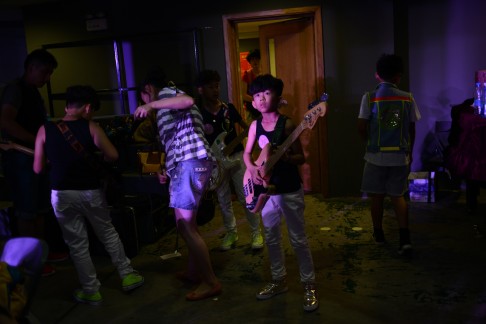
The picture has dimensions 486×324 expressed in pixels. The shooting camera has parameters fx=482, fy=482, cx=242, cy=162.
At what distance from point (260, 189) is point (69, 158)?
1.31m

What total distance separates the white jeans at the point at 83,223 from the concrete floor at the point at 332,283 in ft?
0.90

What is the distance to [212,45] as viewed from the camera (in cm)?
586

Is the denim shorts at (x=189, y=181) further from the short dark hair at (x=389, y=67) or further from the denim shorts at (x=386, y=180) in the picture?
the short dark hair at (x=389, y=67)

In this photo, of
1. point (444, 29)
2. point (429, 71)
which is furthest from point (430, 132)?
point (444, 29)

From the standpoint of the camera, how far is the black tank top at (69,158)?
325cm

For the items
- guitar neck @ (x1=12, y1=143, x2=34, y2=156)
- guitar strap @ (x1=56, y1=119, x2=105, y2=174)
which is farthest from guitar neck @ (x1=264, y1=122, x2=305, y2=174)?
→ guitar neck @ (x1=12, y1=143, x2=34, y2=156)

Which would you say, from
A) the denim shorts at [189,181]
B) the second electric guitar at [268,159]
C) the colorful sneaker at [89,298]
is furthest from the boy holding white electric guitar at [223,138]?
the colorful sneaker at [89,298]

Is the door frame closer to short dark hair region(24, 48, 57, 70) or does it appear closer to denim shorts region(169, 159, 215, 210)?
→ short dark hair region(24, 48, 57, 70)

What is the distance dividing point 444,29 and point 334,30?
136 cm

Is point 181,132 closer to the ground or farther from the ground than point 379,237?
farther from the ground

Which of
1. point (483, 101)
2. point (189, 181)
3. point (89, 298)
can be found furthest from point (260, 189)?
point (483, 101)

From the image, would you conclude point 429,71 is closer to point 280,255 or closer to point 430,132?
point 430,132

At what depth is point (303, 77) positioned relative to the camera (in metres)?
5.94

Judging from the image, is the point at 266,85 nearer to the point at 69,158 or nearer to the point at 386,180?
the point at 69,158
